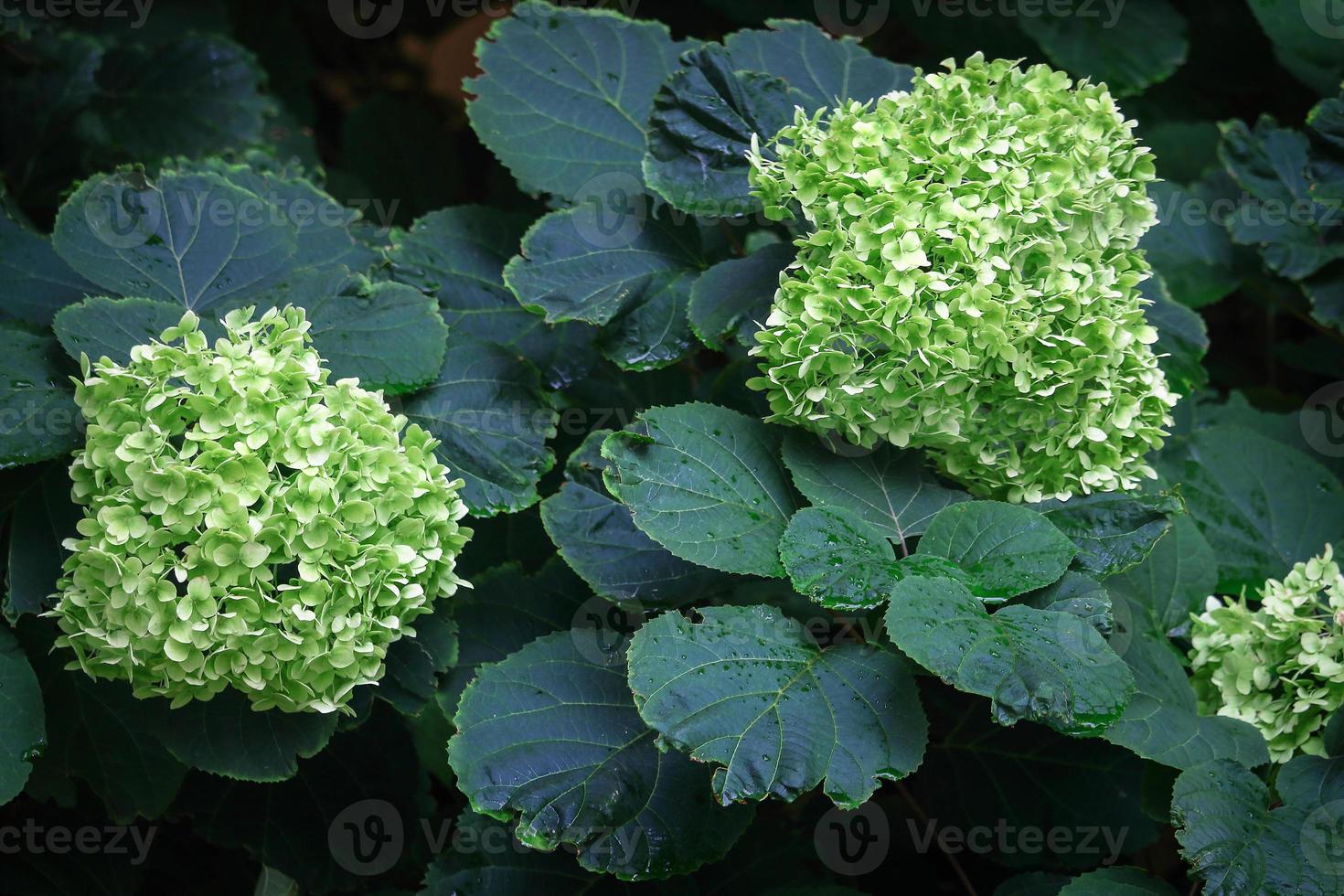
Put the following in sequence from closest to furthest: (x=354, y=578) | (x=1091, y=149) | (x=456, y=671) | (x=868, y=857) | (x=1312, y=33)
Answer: (x=354, y=578) → (x=1091, y=149) → (x=456, y=671) → (x=868, y=857) → (x=1312, y=33)

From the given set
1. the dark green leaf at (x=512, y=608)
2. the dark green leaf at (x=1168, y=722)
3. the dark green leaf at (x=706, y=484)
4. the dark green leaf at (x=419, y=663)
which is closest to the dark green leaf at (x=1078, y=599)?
the dark green leaf at (x=1168, y=722)

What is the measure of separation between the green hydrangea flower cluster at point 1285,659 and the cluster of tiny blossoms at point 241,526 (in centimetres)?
113

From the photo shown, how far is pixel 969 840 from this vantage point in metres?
1.76

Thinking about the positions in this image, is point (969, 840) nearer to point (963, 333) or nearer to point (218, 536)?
point (963, 333)

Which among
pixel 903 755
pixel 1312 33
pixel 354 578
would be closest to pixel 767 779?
pixel 903 755

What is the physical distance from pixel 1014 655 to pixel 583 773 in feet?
1.79

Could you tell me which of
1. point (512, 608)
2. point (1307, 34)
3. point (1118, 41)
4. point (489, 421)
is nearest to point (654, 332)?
point (489, 421)

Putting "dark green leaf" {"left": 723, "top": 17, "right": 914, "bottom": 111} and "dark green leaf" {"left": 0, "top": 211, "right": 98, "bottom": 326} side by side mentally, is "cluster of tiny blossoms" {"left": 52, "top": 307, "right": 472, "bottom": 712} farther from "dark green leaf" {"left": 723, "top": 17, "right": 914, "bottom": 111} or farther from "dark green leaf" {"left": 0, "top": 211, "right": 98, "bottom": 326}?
"dark green leaf" {"left": 723, "top": 17, "right": 914, "bottom": 111}

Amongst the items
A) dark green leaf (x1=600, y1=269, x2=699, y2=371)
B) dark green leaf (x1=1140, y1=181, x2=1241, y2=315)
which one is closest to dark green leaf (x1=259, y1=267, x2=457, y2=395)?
dark green leaf (x1=600, y1=269, x2=699, y2=371)

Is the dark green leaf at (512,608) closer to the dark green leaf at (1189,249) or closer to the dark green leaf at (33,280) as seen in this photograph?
the dark green leaf at (33,280)

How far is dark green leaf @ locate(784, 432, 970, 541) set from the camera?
4.90 ft

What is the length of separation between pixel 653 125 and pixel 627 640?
2.56 ft

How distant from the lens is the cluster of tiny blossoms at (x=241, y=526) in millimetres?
1293

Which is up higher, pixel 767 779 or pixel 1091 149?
pixel 1091 149
